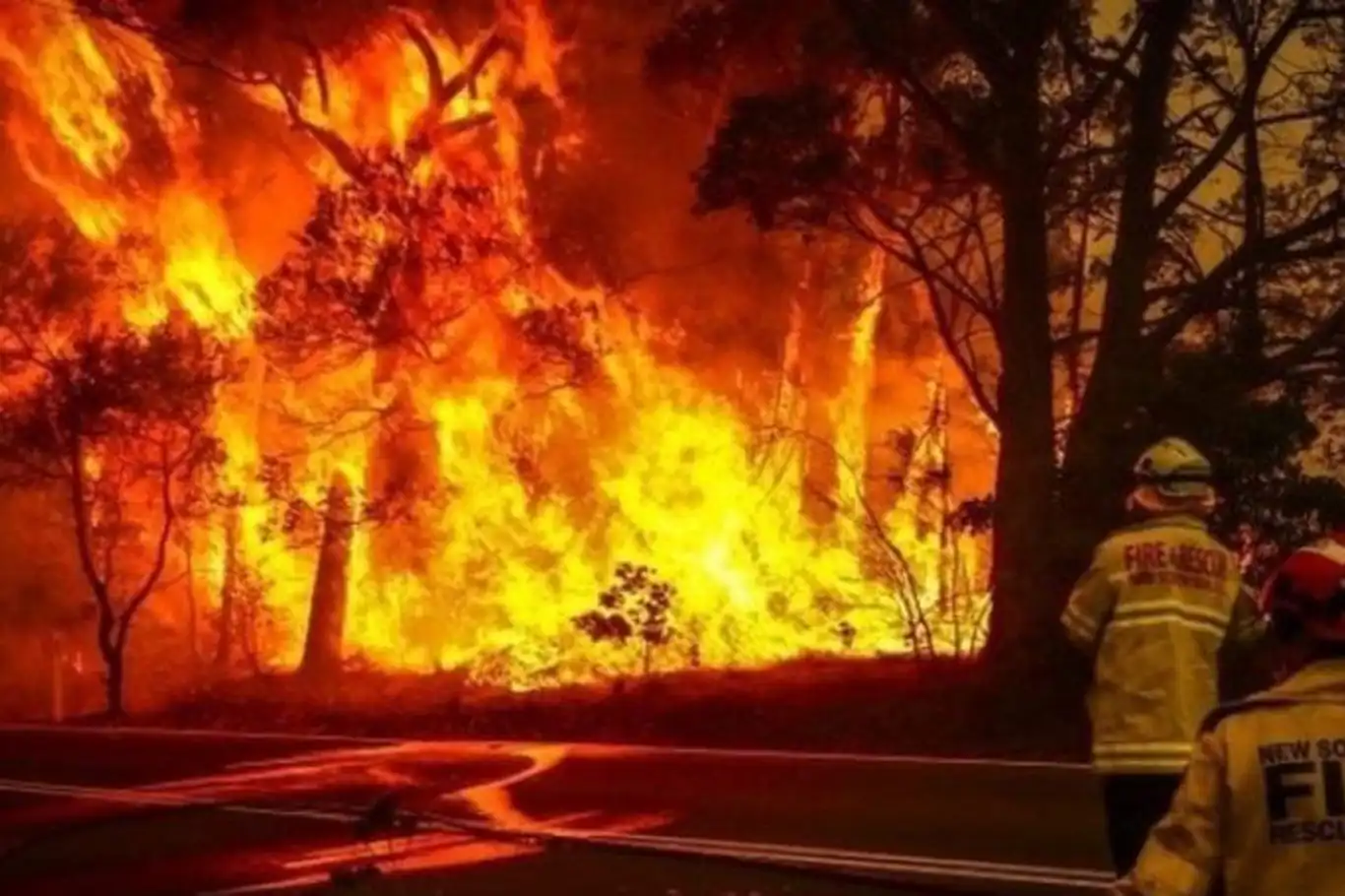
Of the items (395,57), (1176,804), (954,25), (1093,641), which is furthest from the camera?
(395,57)

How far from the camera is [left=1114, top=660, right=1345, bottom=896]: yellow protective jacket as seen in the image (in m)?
3.15

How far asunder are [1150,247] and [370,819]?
9517mm

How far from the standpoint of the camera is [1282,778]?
10.4 feet

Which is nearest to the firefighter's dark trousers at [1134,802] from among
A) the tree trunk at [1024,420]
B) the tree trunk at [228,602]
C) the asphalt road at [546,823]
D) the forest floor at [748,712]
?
the asphalt road at [546,823]

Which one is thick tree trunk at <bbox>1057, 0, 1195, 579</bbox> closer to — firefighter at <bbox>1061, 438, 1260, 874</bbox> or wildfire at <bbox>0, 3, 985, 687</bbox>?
wildfire at <bbox>0, 3, 985, 687</bbox>

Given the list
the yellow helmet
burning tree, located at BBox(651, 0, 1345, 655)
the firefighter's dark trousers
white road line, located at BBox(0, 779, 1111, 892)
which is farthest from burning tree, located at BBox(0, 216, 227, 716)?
the yellow helmet

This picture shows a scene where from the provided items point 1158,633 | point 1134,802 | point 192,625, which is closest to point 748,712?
point 1134,802

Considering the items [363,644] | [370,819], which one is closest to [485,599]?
[363,644]

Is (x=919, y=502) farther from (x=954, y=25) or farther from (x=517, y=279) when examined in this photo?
(x=954, y=25)

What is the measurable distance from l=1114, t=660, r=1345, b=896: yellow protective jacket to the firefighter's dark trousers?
2.01 metres

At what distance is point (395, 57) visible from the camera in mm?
23281

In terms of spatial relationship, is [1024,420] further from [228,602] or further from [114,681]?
[228,602]

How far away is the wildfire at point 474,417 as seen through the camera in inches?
869

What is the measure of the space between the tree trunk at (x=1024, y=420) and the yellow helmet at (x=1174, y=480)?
9.54 m
